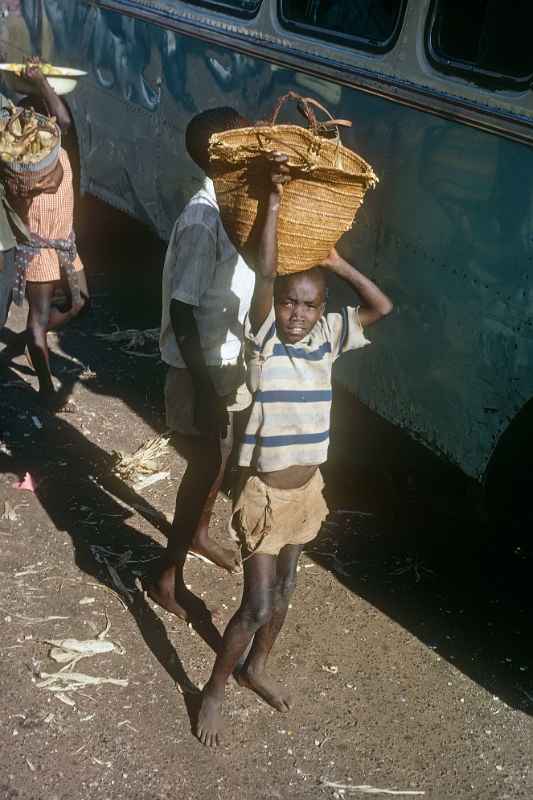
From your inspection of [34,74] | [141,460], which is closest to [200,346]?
[141,460]

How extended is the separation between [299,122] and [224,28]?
0.92m

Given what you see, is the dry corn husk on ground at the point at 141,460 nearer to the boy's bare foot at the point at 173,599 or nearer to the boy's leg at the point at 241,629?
the boy's bare foot at the point at 173,599

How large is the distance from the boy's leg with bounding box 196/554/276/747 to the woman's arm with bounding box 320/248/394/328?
0.86m

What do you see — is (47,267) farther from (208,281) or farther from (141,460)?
(208,281)

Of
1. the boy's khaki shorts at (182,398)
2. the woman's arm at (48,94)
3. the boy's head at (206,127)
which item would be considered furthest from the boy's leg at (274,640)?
the woman's arm at (48,94)

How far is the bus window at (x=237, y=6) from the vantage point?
4.92 m

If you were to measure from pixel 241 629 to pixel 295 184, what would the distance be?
145 cm

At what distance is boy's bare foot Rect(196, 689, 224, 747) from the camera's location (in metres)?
3.20

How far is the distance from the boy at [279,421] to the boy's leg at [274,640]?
1 centimetres

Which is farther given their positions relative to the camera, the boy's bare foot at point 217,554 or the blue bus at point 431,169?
the boy's bare foot at point 217,554

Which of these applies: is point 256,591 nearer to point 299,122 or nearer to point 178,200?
point 299,122

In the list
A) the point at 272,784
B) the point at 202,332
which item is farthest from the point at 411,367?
the point at 272,784

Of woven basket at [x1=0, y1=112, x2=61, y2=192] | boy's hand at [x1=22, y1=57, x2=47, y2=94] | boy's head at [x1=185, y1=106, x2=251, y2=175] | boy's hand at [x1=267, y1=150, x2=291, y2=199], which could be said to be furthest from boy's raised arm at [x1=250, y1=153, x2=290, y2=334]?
boy's hand at [x1=22, y1=57, x2=47, y2=94]

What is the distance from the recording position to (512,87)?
3.60 meters
